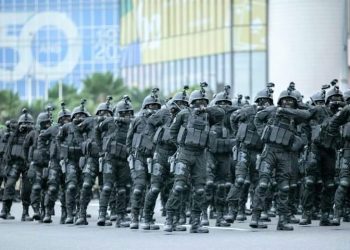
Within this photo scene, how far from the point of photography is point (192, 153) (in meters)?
21.5

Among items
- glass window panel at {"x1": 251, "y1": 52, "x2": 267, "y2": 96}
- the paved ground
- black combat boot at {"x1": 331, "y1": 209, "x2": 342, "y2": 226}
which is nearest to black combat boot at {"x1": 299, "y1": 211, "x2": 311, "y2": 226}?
the paved ground

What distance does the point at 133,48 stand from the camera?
90.9 metres

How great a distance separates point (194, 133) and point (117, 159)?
2855mm

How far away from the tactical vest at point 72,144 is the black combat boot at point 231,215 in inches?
115

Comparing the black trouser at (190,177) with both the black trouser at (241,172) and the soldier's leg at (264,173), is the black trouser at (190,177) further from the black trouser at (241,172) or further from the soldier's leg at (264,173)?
the black trouser at (241,172)

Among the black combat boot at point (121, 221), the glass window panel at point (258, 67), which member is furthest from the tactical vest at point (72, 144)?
the glass window panel at point (258, 67)

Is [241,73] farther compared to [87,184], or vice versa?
[241,73]

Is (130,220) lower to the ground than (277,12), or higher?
lower

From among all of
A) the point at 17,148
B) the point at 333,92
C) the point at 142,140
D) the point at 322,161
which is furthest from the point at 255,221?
the point at 17,148

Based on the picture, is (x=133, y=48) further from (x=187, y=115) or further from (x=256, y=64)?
(x=187, y=115)

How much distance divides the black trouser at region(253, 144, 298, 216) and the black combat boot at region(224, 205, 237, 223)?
5.35ft

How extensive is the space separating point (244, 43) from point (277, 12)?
9.72 meters

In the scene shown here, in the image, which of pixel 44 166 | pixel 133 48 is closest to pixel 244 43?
pixel 133 48

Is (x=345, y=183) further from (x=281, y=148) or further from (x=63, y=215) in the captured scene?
(x=63, y=215)
